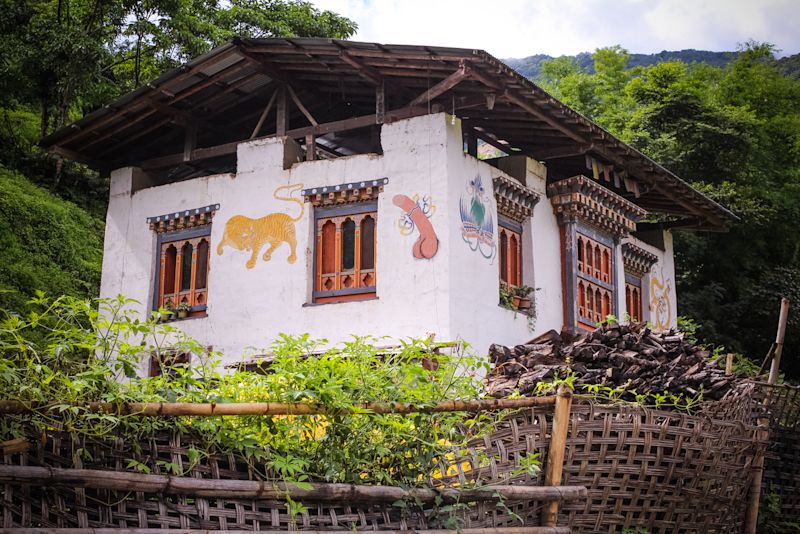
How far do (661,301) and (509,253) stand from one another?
232 inches

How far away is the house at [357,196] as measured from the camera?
12.6 m

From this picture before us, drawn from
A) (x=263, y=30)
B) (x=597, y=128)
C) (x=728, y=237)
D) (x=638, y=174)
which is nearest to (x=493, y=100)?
(x=597, y=128)

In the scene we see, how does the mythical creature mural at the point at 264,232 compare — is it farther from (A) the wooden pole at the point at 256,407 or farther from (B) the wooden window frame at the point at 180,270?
(A) the wooden pole at the point at 256,407

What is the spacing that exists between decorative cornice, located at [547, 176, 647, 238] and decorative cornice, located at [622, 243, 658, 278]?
0.81m

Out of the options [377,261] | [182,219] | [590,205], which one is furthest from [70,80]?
[590,205]

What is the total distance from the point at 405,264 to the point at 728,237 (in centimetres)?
1500

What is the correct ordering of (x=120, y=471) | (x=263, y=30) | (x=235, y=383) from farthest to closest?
(x=263, y=30) → (x=235, y=383) → (x=120, y=471)

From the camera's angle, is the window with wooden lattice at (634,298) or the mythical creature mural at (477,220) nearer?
the mythical creature mural at (477,220)

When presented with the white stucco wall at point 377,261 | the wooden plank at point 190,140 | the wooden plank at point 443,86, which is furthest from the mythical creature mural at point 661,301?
the wooden plank at point 190,140

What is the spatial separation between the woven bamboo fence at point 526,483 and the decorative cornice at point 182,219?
8.84m

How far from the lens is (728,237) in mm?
24953

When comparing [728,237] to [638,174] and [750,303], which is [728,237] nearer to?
[750,303]

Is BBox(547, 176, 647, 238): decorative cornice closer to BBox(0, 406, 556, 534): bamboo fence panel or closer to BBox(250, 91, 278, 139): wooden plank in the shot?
BBox(250, 91, 278, 139): wooden plank

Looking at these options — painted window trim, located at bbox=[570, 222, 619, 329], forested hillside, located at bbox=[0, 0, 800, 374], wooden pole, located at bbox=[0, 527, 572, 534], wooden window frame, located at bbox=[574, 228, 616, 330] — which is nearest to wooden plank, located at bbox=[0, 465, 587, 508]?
wooden pole, located at bbox=[0, 527, 572, 534]
